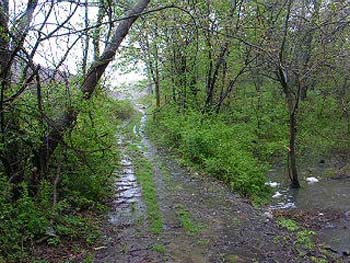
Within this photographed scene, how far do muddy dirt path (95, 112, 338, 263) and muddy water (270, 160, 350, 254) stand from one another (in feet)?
3.36

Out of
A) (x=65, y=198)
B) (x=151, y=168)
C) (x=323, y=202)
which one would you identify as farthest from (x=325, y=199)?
(x=65, y=198)

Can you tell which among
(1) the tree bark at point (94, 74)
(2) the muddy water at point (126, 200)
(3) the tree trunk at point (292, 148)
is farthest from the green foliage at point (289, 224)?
(1) the tree bark at point (94, 74)

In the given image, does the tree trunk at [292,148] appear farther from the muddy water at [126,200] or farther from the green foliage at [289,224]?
the muddy water at [126,200]

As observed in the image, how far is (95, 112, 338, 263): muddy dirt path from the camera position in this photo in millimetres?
5805

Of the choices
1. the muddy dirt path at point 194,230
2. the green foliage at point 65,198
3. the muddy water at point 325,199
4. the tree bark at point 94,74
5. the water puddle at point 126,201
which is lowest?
the muddy water at point 325,199

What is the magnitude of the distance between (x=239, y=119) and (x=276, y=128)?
173 centimetres

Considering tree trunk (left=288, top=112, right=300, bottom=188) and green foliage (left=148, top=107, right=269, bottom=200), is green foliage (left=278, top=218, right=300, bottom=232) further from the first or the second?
tree trunk (left=288, top=112, right=300, bottom=188)

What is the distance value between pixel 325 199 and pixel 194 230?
488cm

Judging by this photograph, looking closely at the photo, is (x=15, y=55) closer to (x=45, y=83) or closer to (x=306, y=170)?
(x=45, y=83)

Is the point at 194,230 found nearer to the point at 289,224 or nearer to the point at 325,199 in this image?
the point at 289,224

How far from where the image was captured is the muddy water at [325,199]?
7.75 m

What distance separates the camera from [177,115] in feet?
54.9

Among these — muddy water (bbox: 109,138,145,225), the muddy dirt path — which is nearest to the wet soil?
the muddy dirt path

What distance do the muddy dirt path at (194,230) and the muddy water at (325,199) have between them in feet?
3.36
